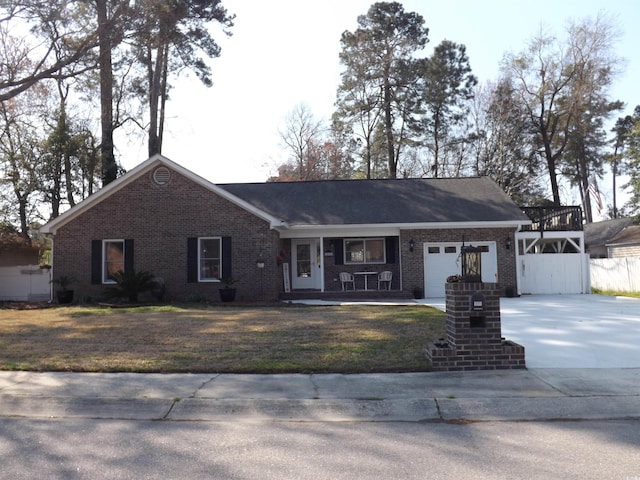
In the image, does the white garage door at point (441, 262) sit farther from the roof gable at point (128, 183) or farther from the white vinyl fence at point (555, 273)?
the roof gable at point (128, 183)

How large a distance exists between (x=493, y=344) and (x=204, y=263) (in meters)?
12.7

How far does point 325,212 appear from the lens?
2000cm

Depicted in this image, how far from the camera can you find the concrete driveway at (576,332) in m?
7.82

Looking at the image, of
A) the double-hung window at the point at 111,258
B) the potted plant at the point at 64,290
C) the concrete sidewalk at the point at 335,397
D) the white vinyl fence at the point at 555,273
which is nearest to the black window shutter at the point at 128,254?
the double-hung window at the point at 111,258

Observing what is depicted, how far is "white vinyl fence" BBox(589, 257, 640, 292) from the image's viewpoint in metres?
19.8

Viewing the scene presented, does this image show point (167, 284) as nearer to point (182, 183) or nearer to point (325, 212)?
point (182, 183)

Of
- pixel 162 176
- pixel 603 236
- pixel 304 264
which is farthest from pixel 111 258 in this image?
pixel 603 236

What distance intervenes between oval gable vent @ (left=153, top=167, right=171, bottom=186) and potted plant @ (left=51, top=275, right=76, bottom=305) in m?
4.53

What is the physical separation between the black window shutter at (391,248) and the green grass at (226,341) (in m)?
5.89

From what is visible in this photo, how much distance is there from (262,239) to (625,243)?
85.1 ft

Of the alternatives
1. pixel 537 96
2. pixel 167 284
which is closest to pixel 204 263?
pixel 167 284

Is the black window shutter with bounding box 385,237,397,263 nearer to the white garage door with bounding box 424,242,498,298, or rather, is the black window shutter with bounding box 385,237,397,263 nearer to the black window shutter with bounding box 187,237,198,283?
the white garage door with bounding box 424,242,498,298

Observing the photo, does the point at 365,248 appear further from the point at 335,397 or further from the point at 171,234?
the point at 335,397

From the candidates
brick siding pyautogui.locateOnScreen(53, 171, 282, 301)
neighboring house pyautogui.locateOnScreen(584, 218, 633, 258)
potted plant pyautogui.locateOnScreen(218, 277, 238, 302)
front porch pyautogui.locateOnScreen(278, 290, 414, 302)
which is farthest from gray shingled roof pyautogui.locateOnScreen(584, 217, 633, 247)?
potted plant pyautogui.locateOnScreen(218, 277, 238, 302)
